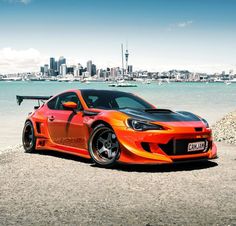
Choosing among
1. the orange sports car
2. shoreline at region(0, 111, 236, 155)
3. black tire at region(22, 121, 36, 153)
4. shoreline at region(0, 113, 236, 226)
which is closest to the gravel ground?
shoreline at region(0, 113, 236, 226)

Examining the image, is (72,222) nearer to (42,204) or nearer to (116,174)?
(42,204)

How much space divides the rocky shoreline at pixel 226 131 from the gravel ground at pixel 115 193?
3.83 meters

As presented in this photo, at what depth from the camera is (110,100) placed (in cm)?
820

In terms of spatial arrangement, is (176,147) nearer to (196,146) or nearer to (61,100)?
(196,146)

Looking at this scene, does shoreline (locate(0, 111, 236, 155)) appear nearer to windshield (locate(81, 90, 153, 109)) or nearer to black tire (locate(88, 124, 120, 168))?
windshield (locate(81, 90, 153, 109))

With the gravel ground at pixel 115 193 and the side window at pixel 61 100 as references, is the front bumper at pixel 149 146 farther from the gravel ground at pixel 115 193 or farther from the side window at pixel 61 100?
the side window at pixel 61 100

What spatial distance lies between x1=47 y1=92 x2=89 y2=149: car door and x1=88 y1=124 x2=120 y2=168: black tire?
0.23 metres

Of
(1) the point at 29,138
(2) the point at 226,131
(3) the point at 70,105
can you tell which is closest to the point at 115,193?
(3) the point at 70,105

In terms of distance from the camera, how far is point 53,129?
27.6ft

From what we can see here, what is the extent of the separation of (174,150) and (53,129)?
2.53 metres

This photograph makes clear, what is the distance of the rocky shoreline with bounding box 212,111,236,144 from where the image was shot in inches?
467

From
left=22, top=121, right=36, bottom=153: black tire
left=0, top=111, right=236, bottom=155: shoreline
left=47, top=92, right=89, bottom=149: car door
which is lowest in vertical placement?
left=0, top=111, right=236, bottom=155: shoreline

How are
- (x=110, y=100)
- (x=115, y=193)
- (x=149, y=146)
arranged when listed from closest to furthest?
(x=115, y=193) < (x=149, y=146) < (x=110, y=100)

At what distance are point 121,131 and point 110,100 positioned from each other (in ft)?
4.52
